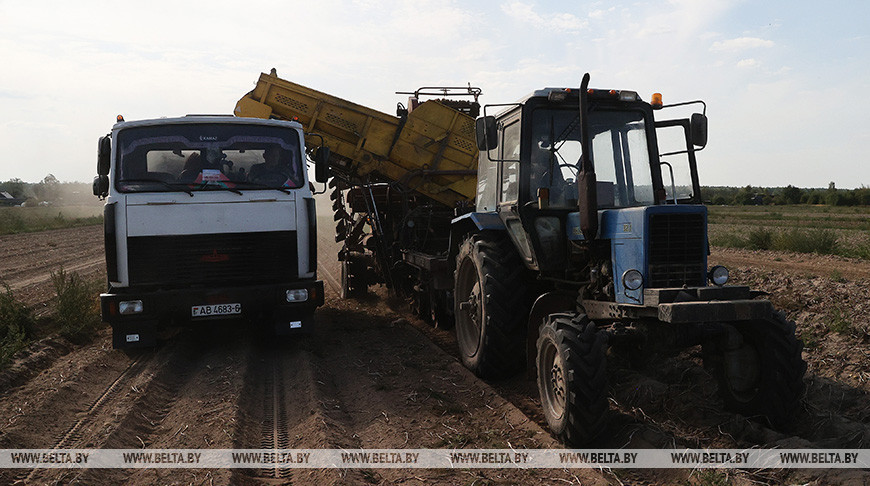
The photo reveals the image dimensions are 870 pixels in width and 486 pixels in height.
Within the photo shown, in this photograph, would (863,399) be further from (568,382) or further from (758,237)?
(758,237)

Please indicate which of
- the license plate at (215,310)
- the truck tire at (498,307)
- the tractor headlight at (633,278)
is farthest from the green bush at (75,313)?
the tractor headlight at (633,278)

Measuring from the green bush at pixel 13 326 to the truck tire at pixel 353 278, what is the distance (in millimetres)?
4866

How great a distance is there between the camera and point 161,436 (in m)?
4.89

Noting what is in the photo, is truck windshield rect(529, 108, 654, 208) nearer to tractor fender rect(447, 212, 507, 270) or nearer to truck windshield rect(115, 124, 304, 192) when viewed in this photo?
tractor fender rect(447, 212, 507, 270)

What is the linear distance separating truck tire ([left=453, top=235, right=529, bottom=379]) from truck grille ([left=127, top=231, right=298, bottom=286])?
2276 mm

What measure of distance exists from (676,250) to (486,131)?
1953 mm

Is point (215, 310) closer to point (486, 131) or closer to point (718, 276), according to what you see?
point (486, 131)

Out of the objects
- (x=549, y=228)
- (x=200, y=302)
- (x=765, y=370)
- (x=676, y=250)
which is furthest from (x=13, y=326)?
(x=765, y=370)

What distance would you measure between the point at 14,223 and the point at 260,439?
34755 millimetres

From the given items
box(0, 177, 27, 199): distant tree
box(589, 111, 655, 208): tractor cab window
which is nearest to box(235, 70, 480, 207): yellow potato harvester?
box(589, 111, 655, 208): tractor cab window

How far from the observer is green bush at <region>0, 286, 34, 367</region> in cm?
702

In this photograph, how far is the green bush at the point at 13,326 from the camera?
702cm

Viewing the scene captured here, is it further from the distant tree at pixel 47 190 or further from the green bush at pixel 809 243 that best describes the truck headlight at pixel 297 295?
the distant tree at pixel 47 190

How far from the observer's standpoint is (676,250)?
15.6 feet
